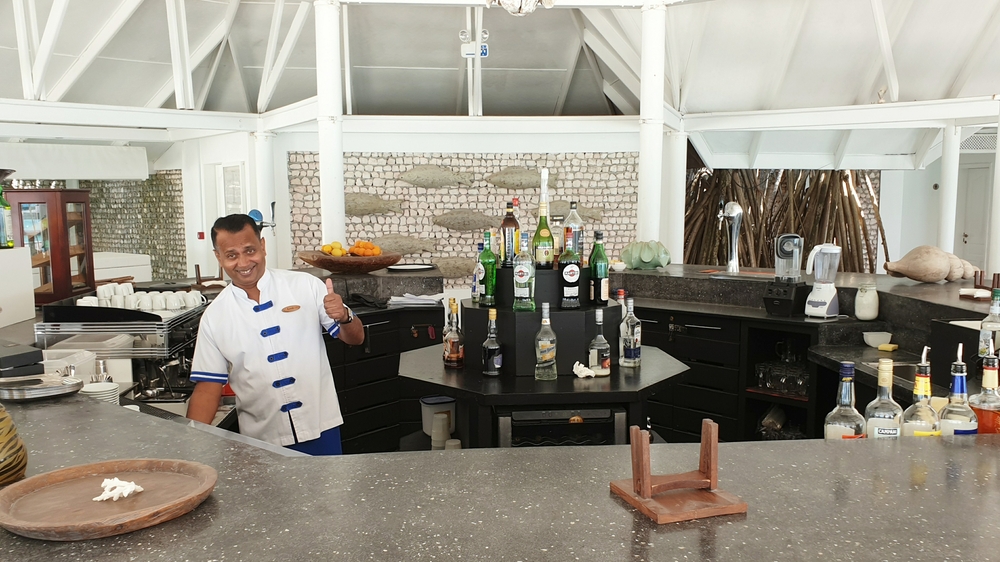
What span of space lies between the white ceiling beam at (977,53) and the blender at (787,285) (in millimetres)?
5045

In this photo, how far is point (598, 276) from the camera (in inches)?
150

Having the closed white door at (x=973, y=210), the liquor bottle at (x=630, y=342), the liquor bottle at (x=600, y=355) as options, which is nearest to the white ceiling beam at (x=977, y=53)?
the closed white door at (x=973, y=210)

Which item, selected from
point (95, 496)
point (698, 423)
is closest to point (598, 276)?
point (698, 423)

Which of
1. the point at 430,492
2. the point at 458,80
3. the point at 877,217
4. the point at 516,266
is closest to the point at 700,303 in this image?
the point at 516,266

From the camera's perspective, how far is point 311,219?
1089cm

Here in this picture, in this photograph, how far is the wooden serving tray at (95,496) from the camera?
1505 millimetres

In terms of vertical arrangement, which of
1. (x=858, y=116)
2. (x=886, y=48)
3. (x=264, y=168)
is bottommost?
(x=264, y=168)

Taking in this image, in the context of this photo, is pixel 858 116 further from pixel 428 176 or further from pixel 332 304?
pixel 332 304

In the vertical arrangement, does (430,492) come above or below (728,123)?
below

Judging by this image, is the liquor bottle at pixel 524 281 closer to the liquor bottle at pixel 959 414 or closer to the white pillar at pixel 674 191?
the liquor bottle at pixel 959 414

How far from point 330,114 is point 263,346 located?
465 cm

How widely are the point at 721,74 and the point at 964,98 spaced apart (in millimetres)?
2545

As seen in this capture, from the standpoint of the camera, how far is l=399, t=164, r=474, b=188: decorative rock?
1066cm

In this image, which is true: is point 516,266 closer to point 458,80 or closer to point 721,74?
point 721,74
